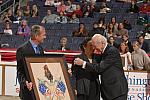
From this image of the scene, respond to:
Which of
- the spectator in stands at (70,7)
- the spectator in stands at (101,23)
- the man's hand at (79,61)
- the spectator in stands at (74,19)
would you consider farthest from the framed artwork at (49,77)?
the spectator in stands at (70,7)

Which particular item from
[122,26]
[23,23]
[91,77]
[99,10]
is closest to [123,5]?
[99,10]

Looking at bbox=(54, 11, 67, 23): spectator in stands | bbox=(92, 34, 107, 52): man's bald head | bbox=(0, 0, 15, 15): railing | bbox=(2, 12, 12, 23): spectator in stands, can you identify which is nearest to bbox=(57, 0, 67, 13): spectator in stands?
bbox=(54, 11, 67, 23): spectator in stands

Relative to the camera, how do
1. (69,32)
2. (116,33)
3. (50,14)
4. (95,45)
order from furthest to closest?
(50,14) < (69,32) < (116,33) < (95,45)

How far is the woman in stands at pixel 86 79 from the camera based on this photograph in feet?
25.3

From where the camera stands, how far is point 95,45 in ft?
24.2

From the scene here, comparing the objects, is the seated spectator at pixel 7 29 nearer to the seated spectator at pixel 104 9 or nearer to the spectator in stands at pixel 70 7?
the spectator in stands at pixel 70 7

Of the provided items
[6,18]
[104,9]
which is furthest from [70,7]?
[6,18]

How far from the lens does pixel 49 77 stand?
7.66m

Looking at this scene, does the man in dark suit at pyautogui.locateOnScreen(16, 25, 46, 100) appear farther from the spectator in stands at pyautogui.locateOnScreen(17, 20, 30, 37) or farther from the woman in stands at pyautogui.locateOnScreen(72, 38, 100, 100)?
the spectator in stands at pyautogui.locateOnScreen(17, 20, 30, 37)

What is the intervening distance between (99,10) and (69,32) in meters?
1.92

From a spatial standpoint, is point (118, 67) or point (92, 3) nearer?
point (118, 67)

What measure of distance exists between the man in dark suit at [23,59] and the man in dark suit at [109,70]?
2.16 ft

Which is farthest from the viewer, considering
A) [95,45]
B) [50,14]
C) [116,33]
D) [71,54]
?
[50,14]

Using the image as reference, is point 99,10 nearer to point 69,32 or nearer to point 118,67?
point 69,32
